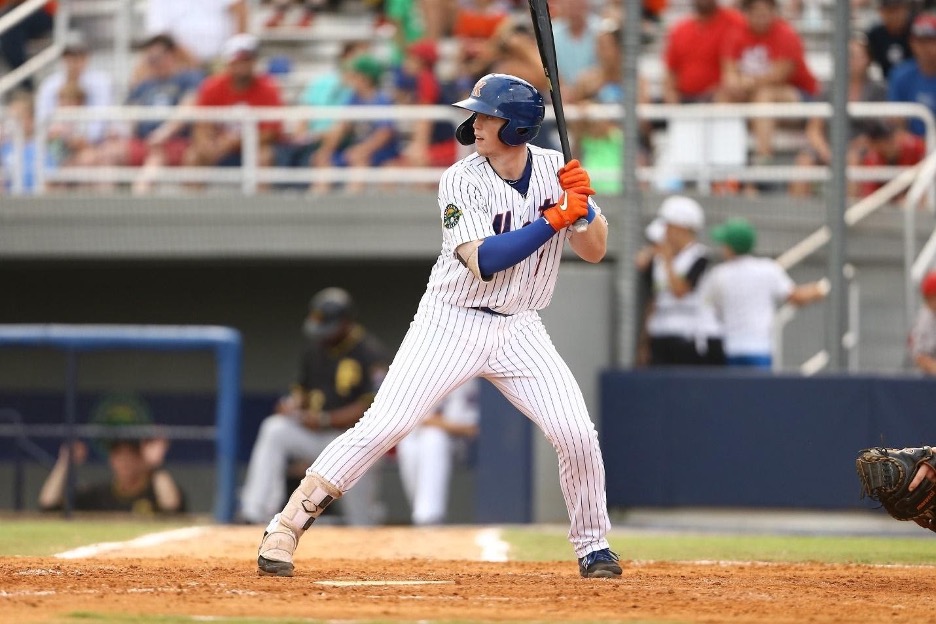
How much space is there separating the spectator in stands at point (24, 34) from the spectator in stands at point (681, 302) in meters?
6.17

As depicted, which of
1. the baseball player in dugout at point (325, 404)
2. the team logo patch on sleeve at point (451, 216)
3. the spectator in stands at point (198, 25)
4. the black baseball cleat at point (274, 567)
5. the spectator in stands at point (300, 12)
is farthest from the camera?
the spectator in stands at point (300, 12)

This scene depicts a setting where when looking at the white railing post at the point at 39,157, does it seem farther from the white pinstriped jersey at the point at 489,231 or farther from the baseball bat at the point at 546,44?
the white pinstriped jersey at the point at 489,231

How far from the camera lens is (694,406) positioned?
10047 mm

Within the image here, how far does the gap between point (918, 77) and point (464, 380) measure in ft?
23.1

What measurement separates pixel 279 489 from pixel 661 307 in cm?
285

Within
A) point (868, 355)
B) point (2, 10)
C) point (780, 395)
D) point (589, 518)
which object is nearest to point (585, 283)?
point (780, 395)

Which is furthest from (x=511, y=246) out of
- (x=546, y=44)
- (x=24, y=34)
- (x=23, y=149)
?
(x=24, y=34)

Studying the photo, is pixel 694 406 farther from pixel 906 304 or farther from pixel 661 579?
pixel 661 579

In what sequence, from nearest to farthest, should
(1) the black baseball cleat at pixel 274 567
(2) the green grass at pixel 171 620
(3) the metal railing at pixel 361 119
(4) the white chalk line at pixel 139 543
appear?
(2) the green grass at pixel 171 620 → (1) the black baseball cleat at pixel 274 567 → (4) the white chalk line at pixel 139 543 → (3) the metal railing at pixel 361 119

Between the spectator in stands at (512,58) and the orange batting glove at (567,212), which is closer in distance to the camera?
the orange batting glove at (567,212)

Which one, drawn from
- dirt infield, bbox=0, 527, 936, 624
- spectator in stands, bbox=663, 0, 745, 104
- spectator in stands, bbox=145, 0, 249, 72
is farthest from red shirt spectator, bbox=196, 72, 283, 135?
dirt infield, bbox=0, 527, 936, 624

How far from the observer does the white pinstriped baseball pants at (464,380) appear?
19.1 ft

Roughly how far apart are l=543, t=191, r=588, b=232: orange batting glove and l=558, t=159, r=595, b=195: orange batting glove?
4cm

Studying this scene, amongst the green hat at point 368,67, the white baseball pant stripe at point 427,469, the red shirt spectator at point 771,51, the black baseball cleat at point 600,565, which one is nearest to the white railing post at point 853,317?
the red shirt spectator at point 771,51
